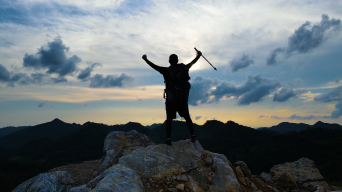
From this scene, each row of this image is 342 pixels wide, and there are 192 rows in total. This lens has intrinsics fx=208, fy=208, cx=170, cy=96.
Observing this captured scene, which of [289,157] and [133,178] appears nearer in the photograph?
[133,178]

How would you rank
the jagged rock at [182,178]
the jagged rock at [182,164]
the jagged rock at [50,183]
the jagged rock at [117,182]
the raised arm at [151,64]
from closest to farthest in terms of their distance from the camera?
the jagged rock at [117,182], the jagged rock at [182,178], the jagged rock at [182,164], the raised arm at [151,64], the jagged rock at [50,183]

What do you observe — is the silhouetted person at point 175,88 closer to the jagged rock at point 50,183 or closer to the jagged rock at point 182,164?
the jagged rock at point 182,164

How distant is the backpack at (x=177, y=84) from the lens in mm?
8531

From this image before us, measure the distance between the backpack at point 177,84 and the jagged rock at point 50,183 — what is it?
654 cm

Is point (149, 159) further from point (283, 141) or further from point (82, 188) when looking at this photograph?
point (283, 141)

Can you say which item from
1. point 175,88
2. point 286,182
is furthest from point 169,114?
point 286,182

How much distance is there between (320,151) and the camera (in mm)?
141875

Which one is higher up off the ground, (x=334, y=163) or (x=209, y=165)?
(x=209, y=165)

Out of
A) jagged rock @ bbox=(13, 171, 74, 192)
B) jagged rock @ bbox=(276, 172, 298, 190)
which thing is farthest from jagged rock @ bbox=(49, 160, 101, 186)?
jagged rock @ bbox=(276, 172, 298, 190)

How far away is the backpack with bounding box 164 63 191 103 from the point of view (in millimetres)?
8531

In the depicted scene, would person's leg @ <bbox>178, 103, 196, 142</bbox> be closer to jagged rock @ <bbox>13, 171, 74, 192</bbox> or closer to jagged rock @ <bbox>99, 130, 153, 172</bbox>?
jagged rock @ <bbox>99, 130, 153, 172</bbox>

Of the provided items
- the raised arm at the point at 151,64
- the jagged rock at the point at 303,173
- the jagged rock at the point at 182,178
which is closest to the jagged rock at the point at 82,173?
the jagged rock at the point at 182,178

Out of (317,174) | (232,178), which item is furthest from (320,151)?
(232,178)

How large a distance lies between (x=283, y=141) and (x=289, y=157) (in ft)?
94.7
